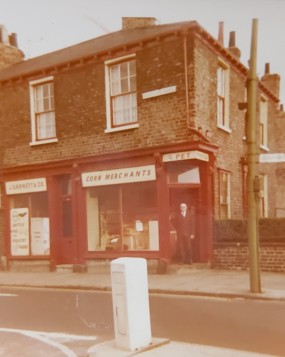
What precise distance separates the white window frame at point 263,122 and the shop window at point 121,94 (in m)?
4.73

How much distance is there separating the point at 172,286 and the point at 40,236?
6226 mm

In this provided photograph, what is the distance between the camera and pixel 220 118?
44.3ft

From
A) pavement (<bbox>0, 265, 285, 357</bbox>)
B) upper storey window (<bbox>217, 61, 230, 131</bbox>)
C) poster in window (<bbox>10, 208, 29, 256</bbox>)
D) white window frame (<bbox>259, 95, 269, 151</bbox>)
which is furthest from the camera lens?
white window frame (<bbox>259, 95, 269, 151</bbox>)

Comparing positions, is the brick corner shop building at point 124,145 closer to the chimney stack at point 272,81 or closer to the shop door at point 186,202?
the shop door at point 186,202

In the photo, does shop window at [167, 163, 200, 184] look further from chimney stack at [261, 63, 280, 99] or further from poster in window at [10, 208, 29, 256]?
chimney stack at [261, 63, 280, 99]

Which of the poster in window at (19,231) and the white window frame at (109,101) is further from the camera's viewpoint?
the poster in window at (19,231)

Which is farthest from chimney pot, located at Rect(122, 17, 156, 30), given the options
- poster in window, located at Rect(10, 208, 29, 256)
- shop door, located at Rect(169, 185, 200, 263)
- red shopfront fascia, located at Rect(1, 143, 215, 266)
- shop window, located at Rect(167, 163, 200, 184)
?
poster in window, located at Rect(10, 208, 29, 256)

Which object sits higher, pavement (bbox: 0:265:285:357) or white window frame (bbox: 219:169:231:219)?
white window frame (bbox: 219:169:231:219)

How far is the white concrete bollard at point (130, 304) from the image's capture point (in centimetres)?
527

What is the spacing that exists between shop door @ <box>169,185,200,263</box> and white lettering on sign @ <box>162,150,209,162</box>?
81 cm

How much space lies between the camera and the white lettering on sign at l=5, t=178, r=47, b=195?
14.6 meters

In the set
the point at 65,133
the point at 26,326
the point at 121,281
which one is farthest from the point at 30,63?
the point at 121,281

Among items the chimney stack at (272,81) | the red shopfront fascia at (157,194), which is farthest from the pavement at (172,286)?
the chimney stack at (272,81)

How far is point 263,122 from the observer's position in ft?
51.7
